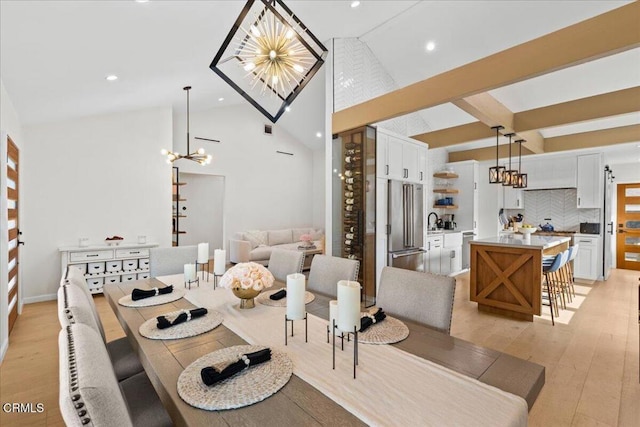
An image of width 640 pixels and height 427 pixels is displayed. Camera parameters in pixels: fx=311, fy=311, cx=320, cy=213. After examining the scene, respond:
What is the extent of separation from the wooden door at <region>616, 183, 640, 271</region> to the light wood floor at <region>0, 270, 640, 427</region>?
3.60 meters

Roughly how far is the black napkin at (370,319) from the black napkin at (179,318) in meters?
0.84

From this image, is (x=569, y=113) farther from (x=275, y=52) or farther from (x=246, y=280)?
(x=246, y=280)

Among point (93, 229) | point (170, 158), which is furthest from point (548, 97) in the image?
point (93, 229)

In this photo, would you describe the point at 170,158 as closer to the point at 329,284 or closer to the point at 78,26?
the point at 78,26

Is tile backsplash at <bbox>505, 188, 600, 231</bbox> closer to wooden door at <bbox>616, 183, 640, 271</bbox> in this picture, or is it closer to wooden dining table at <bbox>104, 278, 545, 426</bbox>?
wooden door at <bbox>616, 183, 640, 271</bbox>

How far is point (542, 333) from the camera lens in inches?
133

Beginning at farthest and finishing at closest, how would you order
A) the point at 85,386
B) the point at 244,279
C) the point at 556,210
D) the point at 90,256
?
the point at 556,210 < the point at 90,256 < the point at 244,279 < the point at 85,386

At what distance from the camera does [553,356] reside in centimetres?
284

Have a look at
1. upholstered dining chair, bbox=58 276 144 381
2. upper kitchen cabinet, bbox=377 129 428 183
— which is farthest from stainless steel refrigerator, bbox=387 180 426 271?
upholstered dining chair, bbox=58 276 144 381

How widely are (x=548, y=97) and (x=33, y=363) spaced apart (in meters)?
6.71

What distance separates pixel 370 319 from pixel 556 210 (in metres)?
7.37

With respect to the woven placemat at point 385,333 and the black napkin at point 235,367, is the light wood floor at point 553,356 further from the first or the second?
the black napkin at point 235,367

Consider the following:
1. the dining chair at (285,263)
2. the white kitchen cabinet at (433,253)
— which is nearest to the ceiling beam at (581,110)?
the white kitchen cabinet at (433,253)

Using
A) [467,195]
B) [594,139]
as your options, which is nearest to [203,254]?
[467,195]
